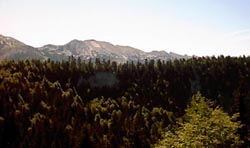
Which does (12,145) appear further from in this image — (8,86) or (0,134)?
(8,86)

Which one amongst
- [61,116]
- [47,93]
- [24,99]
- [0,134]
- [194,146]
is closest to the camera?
[194,146]

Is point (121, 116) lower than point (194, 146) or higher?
lower

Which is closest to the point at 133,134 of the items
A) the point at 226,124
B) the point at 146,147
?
the point at 146,147

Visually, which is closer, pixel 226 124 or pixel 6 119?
pixel 226 124

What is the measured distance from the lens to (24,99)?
185 metres

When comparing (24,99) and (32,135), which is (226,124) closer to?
(32,135)

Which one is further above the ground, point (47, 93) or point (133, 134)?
point (47, 93)

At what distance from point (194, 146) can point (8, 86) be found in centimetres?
17813

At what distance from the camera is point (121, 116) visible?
187875mm

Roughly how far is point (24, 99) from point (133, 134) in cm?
6253

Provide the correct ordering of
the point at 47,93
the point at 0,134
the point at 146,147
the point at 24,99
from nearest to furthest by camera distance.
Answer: the point at 146,147
the point at 0,134
the point at 24,99
the point at 47,93

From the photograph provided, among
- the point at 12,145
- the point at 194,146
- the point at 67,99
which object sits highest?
the point at 194,146

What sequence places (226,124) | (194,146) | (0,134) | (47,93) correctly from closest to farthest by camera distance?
(194,146), (226,124), (0,134), (47,93)

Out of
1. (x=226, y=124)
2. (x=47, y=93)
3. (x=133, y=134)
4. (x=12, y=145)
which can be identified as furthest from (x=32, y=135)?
(x=226, y=124)
